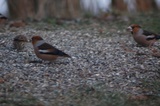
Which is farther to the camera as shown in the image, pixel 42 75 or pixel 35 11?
pixel 35 11

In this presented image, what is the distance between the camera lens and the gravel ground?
7.83 m

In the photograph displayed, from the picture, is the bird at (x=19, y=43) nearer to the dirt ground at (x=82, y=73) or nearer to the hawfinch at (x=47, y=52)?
the dirt ground at (x=82, y=73)

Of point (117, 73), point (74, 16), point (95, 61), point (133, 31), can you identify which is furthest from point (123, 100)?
point (74, 16)

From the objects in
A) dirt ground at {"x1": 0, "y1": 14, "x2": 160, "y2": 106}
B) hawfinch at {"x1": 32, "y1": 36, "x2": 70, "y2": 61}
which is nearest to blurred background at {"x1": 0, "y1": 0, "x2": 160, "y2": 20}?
dirt ground at {"x1": 0, "y1": 14, "x2": 160, "y2": 106}

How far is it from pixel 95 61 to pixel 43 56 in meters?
0.81

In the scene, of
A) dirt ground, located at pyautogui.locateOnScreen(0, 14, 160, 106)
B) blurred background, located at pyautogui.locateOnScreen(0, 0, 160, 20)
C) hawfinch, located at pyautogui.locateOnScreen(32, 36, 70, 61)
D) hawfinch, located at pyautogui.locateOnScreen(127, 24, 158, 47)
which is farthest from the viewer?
blurred background, located at pyautogui.locateOnScreen(0, 0, 160, 20)

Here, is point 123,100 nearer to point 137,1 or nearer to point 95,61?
point 95,61

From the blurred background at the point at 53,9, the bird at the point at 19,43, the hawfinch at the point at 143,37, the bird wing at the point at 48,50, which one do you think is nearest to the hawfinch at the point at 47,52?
the bird wing at the point at 48,50

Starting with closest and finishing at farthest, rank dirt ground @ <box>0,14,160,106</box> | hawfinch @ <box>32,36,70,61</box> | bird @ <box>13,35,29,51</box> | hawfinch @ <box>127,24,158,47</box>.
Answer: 1. dirt ground @ <box>0,14,160,106</box>
2. hawfinch @ <box>32,36,70,61</box>
3. bird @ <box>13,35,29,51</box>
4. hawfinch @ <box>127,24,158,47</box>

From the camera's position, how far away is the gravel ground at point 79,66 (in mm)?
7828

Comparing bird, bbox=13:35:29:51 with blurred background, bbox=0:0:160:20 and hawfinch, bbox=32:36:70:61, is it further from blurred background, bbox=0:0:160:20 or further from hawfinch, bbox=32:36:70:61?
blurred background, bbox=0:0:160:20

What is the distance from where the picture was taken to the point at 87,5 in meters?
15.6

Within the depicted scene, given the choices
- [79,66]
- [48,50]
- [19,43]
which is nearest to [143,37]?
[79,66]

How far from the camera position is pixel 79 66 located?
8.70 m
